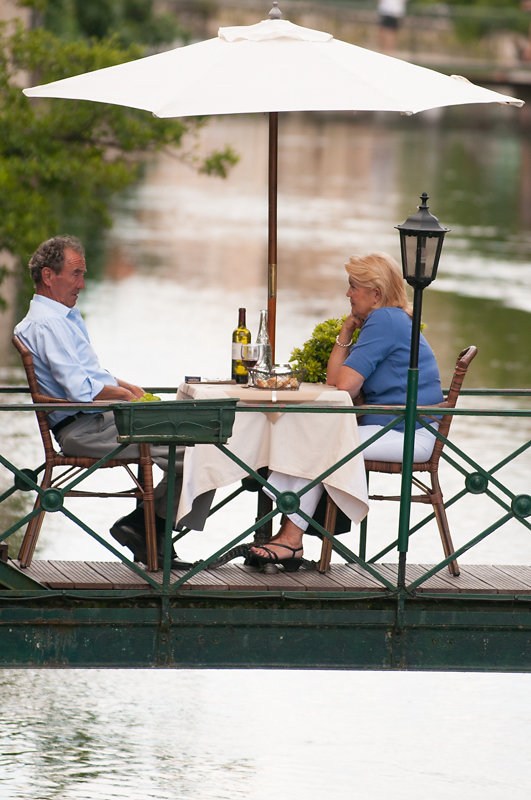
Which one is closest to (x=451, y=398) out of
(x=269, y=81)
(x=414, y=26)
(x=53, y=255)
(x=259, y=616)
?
(x=259, y=616)

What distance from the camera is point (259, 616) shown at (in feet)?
20.4

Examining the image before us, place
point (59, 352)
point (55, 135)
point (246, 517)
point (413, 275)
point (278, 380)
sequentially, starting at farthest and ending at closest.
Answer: point (55, 135) < point (246, 517) < point (278, 380) < point (59, 352) < point (413, 275)

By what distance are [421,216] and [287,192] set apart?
35.6 m

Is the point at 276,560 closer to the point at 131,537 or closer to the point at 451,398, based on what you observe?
the point at 131,537

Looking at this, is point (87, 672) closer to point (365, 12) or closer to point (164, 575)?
point (164, 575)

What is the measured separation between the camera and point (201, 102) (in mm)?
6488

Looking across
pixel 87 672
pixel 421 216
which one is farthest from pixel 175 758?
pixel 421 216

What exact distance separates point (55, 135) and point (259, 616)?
1060 cm

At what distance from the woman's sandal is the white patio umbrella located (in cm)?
187

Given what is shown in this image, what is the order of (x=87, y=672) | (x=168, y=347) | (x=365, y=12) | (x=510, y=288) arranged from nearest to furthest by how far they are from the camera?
(x=87, y=672), (x=168, y=347), (x=510, y=288), (x=365, y=12)

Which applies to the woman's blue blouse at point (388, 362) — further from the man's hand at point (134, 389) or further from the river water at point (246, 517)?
the river water at point (246, 517)

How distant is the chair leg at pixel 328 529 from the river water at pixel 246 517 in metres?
2.14

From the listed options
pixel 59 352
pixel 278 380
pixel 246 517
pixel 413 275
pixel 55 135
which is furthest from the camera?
pixel 55 135

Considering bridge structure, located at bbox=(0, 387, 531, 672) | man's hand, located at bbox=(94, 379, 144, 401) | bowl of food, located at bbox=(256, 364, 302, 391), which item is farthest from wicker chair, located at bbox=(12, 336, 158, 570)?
bowl of food, located at bbox=(256, 364, 302, 391)
